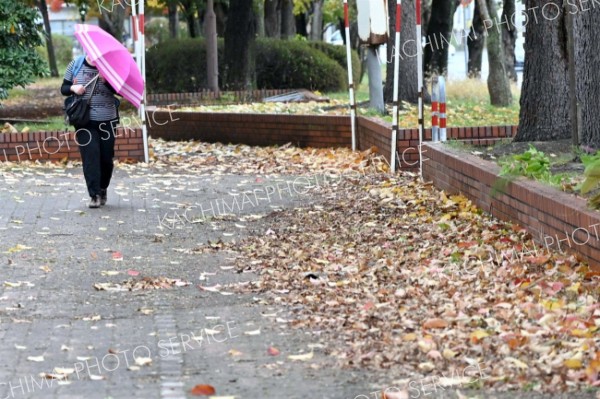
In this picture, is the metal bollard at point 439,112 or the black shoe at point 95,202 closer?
the black shoe at point 95,202

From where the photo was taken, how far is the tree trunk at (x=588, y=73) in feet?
34.3

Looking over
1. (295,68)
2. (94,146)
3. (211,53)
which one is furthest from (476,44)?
(94,146)

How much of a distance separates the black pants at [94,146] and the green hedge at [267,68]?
17.5m

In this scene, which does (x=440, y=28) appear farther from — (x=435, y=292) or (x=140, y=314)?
(x=140, y=314)

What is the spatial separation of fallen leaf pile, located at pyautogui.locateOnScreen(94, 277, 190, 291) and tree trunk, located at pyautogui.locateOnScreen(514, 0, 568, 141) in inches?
198

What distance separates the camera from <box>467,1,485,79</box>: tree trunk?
108 ft

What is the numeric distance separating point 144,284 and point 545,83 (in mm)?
5471

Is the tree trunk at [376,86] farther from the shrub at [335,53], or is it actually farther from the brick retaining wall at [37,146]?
the shrub at [335,53]

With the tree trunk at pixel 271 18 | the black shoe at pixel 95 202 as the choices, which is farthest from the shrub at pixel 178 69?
the black shoe at pixel 95 202

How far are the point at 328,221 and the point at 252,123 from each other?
815cm

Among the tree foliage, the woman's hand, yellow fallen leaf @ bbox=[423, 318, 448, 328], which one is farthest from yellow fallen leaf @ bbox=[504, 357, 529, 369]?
the tree foliage

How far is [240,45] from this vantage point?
2805 centimetres

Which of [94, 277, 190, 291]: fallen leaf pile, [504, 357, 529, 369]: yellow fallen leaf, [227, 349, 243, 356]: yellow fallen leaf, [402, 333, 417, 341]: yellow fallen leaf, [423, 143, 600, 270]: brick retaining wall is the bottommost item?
[94, 277, 190, 291]: fallen leaf pile

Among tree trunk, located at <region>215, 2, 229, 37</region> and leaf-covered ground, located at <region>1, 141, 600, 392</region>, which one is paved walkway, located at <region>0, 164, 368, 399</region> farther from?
tree trunk, located at <region>215, 2, 229, 37</region>
